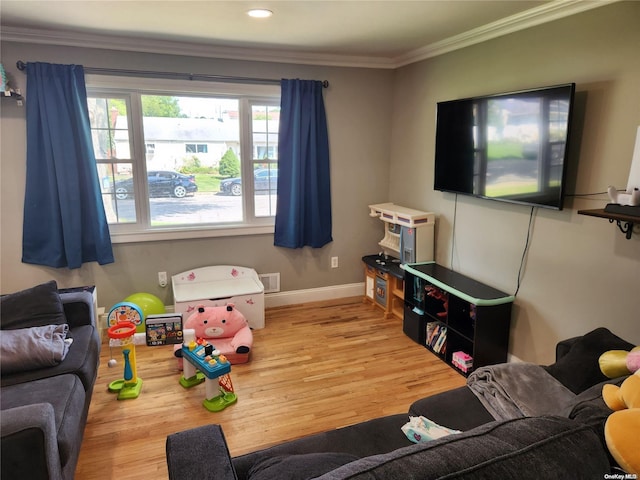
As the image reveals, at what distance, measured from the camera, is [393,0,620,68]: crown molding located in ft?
7.81

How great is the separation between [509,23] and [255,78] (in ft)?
6.82

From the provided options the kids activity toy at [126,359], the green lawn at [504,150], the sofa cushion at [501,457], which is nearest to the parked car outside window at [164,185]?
the kids activity toy at [126,359]

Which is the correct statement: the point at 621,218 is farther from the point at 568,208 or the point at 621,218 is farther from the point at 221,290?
the point at 221,290

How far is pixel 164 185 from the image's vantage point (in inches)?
150

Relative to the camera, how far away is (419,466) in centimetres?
88

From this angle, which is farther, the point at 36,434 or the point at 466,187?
the point at 466,187

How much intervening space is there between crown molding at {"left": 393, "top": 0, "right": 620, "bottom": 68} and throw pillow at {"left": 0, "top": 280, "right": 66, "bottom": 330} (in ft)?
10.6

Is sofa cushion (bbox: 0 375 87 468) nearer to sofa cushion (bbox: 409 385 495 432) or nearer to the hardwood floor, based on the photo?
the hardwood floor

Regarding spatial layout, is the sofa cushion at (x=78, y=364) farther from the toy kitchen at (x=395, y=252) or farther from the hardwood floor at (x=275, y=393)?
the toy kitchen at (x=395, y=252)

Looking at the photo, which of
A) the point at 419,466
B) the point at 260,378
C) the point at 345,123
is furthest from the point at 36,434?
the point at 345,123

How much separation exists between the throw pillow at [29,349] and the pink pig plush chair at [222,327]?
3.45ft

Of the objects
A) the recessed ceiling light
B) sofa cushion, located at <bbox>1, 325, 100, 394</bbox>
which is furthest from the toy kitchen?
sofa cushion, located at <bbox>1, 325, 100, 394</bbox>

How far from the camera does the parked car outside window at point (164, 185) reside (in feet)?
12.1

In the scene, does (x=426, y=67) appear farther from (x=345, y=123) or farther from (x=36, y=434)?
(x=36, y=434)
